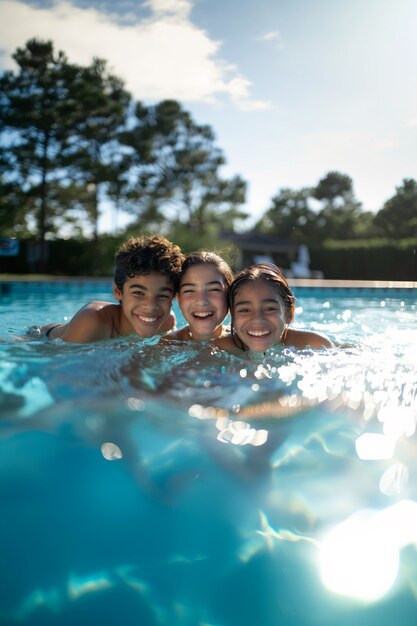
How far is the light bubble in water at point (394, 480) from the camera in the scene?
192 centimetres

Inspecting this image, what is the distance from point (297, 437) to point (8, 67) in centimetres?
2679

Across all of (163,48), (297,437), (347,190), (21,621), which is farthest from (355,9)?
(347,190)

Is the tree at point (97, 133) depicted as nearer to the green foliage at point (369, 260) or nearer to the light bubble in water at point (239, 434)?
the green foliage at point (369, 260)

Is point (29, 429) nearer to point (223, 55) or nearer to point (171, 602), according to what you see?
point (171, 602)

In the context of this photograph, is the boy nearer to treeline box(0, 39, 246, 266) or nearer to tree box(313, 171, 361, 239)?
treeline box(0, 39, 246, 266)

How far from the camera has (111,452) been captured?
1.99 m

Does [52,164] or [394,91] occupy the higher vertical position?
[394,91]

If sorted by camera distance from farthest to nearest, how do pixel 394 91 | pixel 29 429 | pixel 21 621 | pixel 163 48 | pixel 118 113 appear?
pixel 118 113, pixel 163 48, pixel 394 91, pixel 29 429, pixel 21 621

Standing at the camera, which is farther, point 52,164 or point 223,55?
point 52,164

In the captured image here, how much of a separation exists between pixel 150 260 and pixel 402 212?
95.7 feet

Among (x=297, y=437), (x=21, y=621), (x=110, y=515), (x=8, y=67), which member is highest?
(x=8, y=67)

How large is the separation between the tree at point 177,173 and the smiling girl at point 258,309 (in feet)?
77.7

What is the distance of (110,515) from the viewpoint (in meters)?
1.80

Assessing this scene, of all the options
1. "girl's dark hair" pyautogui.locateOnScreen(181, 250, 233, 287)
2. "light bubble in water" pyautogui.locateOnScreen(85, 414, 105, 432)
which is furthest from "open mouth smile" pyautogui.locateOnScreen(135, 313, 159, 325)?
"light bubble in water" pyautogui.locateOnScreen(85, 414, 105, 432)
